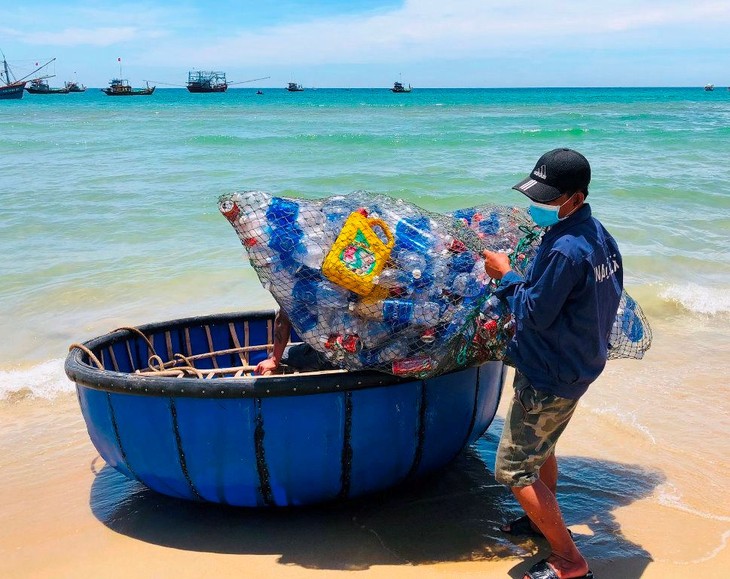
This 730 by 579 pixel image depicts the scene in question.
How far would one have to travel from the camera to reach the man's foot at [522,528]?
12.0ft

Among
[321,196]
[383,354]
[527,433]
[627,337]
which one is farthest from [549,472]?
[321,196]

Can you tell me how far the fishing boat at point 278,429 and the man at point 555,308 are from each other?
0.66 metres

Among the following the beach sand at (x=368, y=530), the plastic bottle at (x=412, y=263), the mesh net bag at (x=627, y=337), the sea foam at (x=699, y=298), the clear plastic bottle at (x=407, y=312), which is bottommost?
the beach sand at (x=368, y=530)

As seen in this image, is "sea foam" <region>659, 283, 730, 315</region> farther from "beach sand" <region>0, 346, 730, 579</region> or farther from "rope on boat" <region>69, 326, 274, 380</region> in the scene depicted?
"rope on boat" <region>69, 326, 274, 380</region>

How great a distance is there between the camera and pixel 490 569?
3418 mm

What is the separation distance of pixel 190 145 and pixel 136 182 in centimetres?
917

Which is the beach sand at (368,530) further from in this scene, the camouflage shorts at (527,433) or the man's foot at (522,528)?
the camouflage shorts at (527,433)

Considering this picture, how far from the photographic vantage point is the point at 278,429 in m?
3.46

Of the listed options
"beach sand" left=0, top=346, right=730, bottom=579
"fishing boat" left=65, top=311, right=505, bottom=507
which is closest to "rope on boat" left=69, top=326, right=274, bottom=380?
"beach sand" left=0, top=346, right=730, bottom=579

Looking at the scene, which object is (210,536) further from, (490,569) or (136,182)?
(136,182)

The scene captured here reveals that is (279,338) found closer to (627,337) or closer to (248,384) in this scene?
(248,384)

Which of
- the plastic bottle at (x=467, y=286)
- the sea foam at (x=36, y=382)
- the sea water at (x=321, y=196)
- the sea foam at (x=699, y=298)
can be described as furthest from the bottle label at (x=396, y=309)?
the sea foam at (x=699, y=298)

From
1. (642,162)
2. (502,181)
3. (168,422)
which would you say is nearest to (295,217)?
(168,422)

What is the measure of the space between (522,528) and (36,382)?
4.25 m
